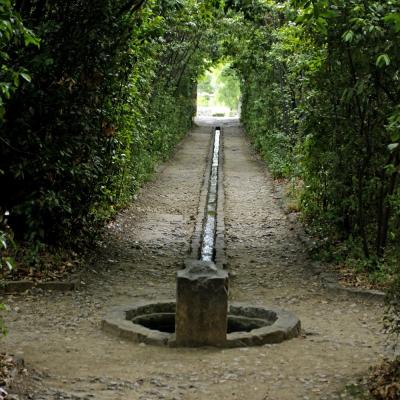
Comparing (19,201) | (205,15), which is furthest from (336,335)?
(205,15)

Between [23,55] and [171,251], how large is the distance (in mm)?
4162

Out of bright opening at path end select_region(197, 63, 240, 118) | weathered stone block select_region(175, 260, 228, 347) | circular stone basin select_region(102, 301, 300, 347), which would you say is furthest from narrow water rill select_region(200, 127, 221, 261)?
bright opening at path end select_region(197, 63, 240, 118)

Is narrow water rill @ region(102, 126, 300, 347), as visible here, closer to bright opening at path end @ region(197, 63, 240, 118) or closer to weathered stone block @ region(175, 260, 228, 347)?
weathered stone block @ region(175, 260, 228, 347)

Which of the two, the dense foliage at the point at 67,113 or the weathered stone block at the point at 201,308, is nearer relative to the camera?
the weathered stone block at the point at 201,308

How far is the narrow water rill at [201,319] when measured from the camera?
726 cm

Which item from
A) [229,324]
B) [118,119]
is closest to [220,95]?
[118,119]

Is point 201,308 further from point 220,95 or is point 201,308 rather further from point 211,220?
point 220,95

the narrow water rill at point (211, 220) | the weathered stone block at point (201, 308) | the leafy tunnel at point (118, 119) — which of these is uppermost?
the leafy tunnel at point (118, 119)

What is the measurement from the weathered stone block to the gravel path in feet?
0.51

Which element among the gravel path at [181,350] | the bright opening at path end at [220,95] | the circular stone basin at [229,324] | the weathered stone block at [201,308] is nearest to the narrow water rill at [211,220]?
the gravel path at [181,350]

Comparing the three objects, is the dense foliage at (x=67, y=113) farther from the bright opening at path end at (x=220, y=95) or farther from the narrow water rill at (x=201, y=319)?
the bright opening at path end at (x=220, y=95)

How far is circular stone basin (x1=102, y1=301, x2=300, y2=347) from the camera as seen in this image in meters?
7.42

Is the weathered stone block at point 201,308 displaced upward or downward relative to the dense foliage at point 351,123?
downward

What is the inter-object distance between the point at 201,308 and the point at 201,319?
11 cm
